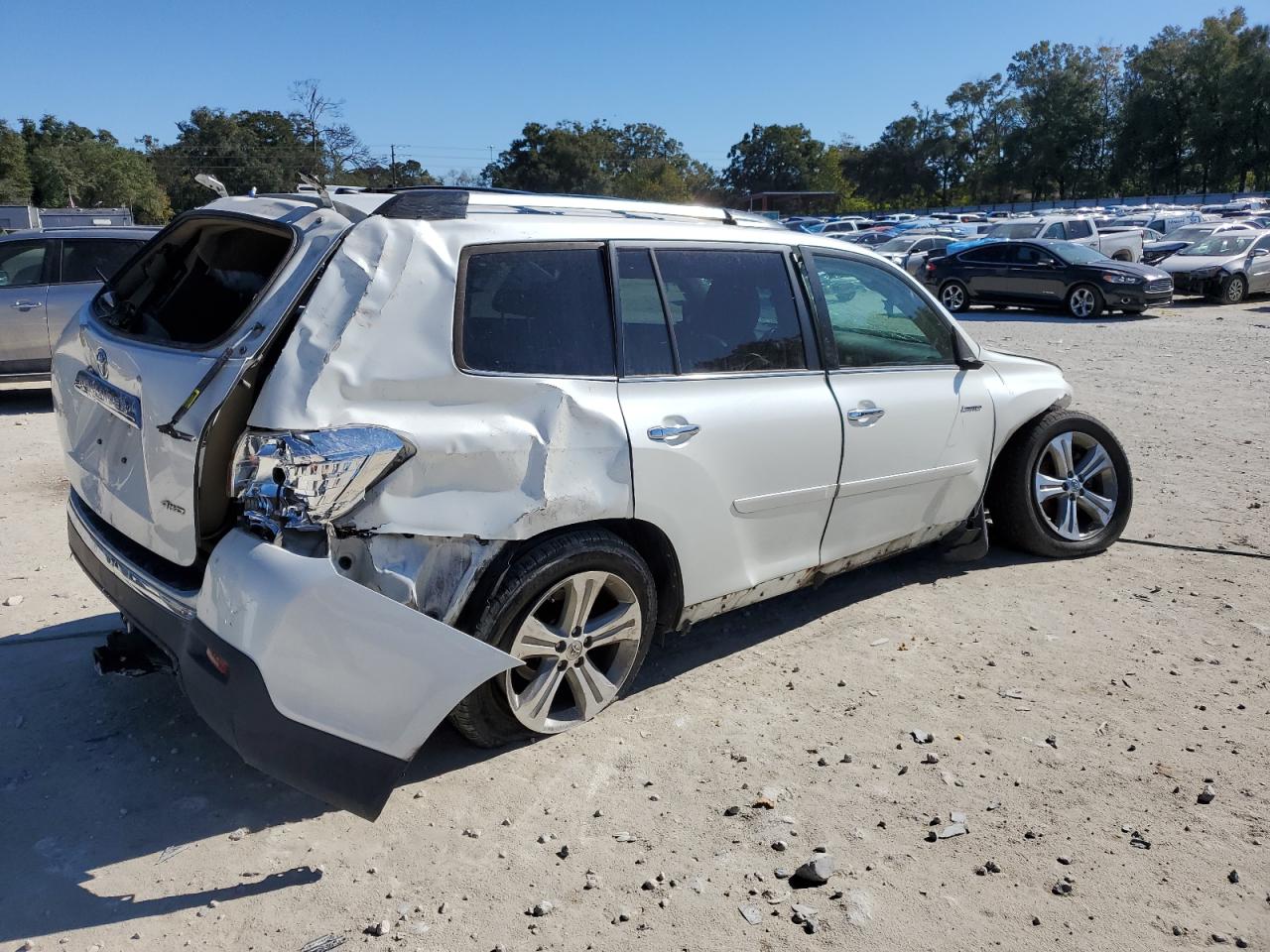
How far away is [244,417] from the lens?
291 centimetres

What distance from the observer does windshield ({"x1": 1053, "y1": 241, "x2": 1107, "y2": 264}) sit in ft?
67.9

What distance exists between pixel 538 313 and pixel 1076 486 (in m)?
3.45

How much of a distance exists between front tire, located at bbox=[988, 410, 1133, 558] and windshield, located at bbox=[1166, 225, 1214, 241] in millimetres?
25242

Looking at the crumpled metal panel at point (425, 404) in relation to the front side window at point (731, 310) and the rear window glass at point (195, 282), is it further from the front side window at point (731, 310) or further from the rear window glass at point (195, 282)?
the front side window at point (731, 310)

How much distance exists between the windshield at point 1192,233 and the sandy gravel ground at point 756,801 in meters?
26.1

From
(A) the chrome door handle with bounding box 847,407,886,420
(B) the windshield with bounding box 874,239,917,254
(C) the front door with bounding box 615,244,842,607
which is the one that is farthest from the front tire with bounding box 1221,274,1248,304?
(C) the front door with bounding box 615,244,842,607

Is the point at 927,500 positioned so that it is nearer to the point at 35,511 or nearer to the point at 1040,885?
the point at 1040,885

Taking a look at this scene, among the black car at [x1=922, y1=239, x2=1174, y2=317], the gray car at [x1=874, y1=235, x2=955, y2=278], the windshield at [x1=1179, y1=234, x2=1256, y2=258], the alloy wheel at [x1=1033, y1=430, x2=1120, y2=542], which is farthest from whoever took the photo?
the gray car at [x1=874, y1=235, x2=955, y2=278]

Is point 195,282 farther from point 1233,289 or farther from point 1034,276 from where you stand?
point 1233,289

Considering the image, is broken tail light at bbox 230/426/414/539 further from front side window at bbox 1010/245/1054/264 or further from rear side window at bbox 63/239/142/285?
front side window at bbox 1010/245/1054/264

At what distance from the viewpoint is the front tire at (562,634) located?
3.25 m

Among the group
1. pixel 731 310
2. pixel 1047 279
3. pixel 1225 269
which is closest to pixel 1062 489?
pixel 731 310

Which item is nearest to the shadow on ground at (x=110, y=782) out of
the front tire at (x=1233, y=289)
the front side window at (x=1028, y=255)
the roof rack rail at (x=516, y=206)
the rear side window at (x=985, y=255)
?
the roof rack rail at (x=516, y=206)

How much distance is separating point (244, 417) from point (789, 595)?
2.93 metres
